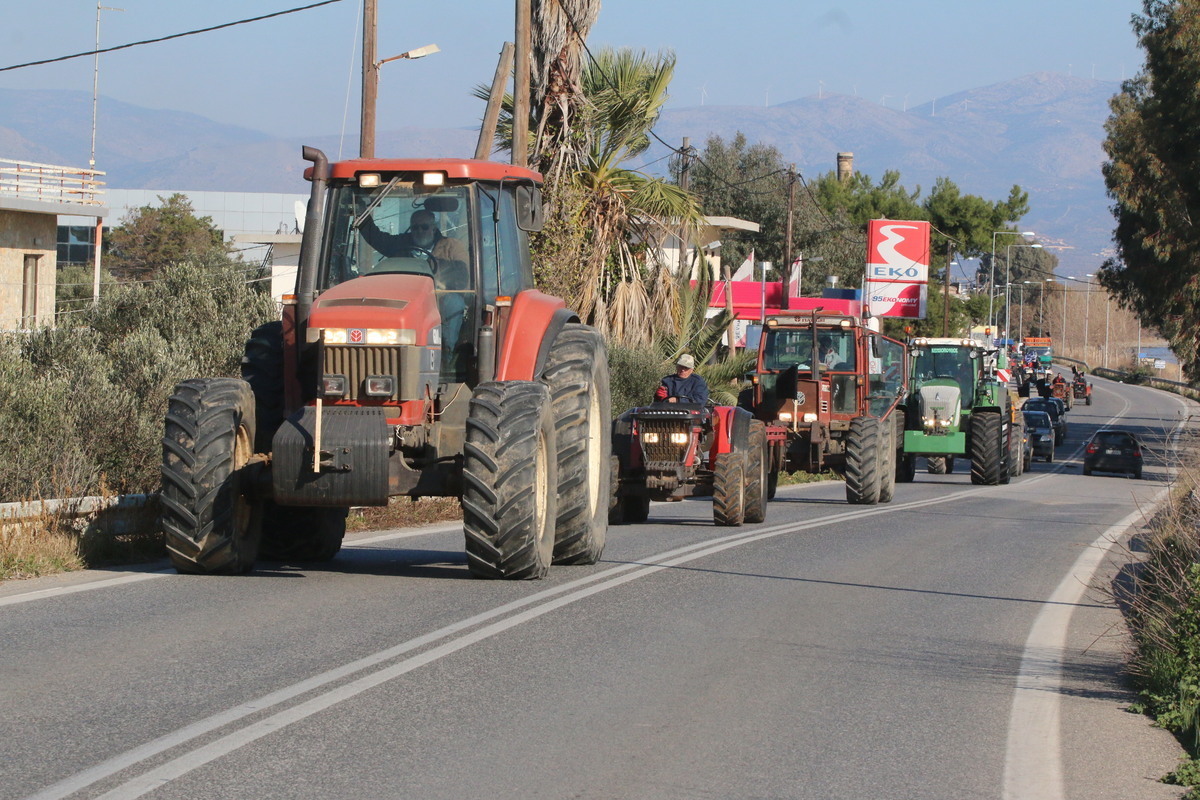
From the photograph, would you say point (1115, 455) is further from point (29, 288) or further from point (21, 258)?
point (21, 258)

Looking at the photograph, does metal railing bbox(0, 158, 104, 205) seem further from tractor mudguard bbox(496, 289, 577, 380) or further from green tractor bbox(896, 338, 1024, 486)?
tractor mudguard bbox(496, 289, 577, 380)

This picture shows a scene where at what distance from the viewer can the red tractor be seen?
33.3ft

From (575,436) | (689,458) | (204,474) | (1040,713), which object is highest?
(575,436)

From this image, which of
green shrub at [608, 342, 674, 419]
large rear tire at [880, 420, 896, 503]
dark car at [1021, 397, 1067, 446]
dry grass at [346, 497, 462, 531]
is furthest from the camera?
dark car at [1021, 397, 1067, 446]

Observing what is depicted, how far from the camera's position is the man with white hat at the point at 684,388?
59.9 feet

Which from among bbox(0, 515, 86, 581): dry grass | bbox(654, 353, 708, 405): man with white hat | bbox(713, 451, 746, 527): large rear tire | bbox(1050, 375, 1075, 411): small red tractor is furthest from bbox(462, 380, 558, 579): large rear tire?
bbox(1050, 375, 1075, 411): small red tractor

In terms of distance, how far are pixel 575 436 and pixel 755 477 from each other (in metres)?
7.28

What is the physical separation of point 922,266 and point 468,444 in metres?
39.1

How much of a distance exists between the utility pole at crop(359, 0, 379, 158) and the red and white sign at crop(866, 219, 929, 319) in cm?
2565

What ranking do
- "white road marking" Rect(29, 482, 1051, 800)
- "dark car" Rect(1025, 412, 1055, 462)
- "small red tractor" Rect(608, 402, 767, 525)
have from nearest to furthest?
"white road marking" Rect(29, 482, 1051, 800) → "small red tractor" Rect(608, 402, 767, 525) → "dark car" Rect(1025, 412, 1055, 462)

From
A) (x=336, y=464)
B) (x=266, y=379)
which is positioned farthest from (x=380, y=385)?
(x=266, y=379)

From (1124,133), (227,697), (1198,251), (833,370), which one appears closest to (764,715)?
(227,697)

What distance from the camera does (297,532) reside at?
1186 cm

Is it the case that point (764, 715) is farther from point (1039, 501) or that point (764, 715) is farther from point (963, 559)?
point (1039, 501)
